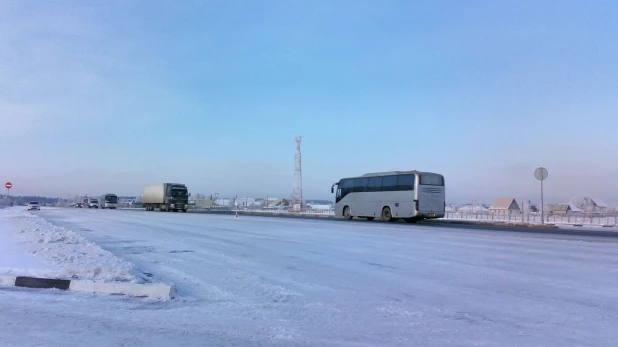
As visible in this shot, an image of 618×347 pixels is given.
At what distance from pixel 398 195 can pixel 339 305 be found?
27.3 meters

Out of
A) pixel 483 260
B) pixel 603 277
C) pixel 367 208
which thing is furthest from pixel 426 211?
pixel 603 277

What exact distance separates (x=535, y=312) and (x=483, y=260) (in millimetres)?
5806

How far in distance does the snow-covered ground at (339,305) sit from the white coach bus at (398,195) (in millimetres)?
19283

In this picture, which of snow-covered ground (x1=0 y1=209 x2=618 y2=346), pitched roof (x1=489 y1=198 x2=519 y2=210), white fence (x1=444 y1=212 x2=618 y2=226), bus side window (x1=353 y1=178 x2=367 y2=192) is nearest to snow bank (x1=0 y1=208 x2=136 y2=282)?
snow-covered ground (x1=0 y1=209 x2=618 y2=346)

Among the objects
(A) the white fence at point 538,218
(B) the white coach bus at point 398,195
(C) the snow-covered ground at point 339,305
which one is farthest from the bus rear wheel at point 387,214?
(C) the snow-covered ground at point 339,305

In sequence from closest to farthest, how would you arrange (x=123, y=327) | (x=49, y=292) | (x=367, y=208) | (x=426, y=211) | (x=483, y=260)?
(x=123, y=327), (x=49, y=292), (x=483, y=260), (x=426, y=211), (x=367, y=208)

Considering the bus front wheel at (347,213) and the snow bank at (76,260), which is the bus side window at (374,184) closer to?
the bus front wheel at (347,213)

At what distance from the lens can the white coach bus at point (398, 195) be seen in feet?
107

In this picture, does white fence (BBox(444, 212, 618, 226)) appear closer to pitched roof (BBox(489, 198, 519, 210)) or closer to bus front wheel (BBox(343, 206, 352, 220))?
bus front wheel (BBox(343, 206, 352, 220))

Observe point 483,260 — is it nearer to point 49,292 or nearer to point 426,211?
point 49,292

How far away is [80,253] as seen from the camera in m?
11.9

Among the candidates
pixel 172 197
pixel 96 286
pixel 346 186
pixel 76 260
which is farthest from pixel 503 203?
pixel 96 286

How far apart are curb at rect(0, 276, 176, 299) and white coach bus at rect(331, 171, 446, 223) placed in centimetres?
2631

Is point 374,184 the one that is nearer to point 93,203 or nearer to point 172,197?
point 172,197
